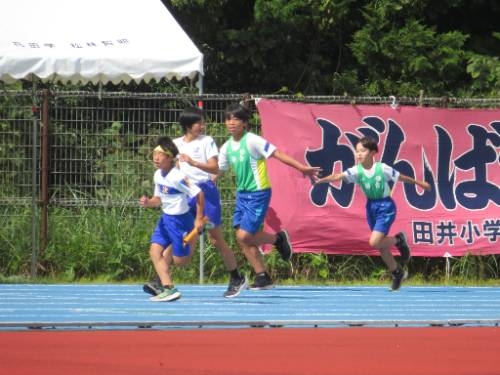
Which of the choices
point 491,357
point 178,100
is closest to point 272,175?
point 178,100

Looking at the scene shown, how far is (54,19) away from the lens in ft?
56.8

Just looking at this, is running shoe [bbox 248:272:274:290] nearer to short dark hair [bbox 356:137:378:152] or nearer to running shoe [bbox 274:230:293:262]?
running shoe [bbox 274:230:293:262]

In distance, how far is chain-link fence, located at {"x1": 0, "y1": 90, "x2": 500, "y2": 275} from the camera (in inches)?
666

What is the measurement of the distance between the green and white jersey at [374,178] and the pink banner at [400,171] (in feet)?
4.05

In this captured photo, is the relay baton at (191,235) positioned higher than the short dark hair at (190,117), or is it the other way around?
the short dark hair at (190,117)

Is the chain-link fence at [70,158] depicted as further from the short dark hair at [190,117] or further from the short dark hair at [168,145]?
the short dark hair at [168,145]

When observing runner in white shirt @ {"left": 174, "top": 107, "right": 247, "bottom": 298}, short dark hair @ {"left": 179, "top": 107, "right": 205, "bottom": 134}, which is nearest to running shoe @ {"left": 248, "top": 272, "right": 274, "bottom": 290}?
runner in white shirt @ {"left": 174, "top": 107, "right": 247, "bottom": 298}

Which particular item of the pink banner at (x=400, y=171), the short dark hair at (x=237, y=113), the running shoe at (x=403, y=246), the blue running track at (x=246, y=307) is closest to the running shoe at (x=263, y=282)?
the blue running track at (x=246, y=307)

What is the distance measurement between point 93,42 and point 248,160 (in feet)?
11.1

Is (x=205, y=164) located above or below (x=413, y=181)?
above

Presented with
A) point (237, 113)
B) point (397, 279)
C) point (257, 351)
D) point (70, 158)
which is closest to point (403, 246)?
point (397, 279)

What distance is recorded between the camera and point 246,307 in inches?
531

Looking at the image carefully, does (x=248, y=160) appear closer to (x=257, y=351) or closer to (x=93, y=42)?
(x=93, y=42)

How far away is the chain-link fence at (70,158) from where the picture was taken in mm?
16906
